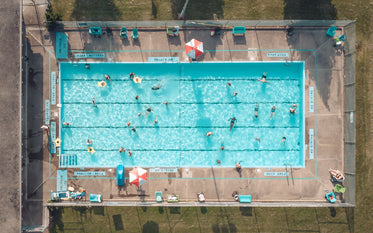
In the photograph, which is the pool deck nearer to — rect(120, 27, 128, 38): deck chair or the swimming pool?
rect(120, 27, 128, 38): deck chair

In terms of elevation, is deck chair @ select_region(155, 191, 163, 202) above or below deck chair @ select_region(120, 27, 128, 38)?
below

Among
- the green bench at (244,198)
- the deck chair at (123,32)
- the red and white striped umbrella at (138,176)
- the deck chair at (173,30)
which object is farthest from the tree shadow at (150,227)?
the deck chair at (173,30)

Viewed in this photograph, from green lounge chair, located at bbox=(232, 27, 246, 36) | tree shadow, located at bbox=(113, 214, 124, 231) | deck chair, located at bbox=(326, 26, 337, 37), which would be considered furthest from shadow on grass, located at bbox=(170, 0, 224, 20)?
tree shadow, located at bbox=(113, 214, 124, 231)

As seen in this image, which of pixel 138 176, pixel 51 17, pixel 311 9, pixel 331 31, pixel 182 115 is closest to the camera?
pixel 138 176

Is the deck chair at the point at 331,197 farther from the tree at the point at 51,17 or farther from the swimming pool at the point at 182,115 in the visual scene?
the tree at the point at 51,17

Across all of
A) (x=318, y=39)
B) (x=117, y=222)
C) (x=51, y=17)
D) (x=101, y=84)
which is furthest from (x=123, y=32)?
(x=318, y=39)

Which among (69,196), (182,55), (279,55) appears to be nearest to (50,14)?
(182,55)

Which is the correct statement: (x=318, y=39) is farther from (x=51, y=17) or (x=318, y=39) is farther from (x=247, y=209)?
(x=51, y=17)
